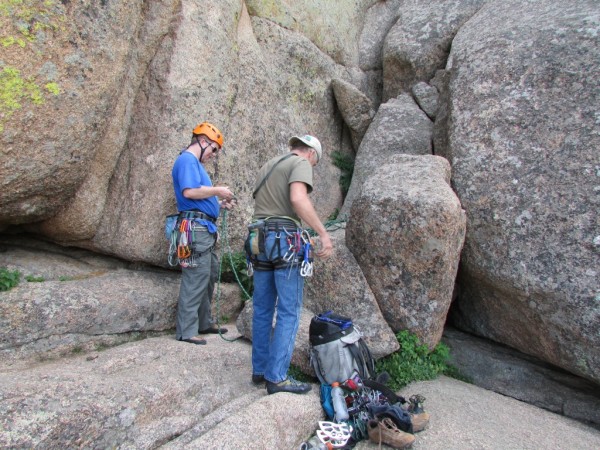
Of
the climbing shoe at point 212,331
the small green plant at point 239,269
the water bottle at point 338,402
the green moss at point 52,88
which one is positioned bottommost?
the water bottle at point 338,402

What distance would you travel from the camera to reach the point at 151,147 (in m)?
6.47

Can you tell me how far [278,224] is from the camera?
14.9ft

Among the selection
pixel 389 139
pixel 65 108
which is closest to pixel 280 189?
pixel 65 108

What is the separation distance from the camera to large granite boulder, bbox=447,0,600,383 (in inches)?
221

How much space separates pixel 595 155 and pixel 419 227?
2.62 m

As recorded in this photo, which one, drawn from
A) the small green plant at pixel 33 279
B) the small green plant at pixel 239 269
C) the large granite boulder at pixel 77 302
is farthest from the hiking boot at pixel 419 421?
the small green plant at pixel 33 279

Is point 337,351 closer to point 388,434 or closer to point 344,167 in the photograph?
point 388,434

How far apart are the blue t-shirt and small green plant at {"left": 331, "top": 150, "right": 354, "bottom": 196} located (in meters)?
4.53

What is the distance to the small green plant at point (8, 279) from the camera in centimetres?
488

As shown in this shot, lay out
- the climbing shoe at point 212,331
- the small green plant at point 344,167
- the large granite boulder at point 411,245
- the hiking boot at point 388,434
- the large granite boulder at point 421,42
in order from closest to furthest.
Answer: the hiking boot at point 388,434, the large granite boulder at point 411,245, the climbing shoe at point 212,331, the small green plant at point 344,167, the large granite boulder at point 421,42

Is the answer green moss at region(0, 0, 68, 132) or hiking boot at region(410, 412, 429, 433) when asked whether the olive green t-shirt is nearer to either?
hiking boot at region(410, 412, 429, 433)

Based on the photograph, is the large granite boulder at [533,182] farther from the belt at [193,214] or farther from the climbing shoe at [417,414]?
the belt at [193,214]

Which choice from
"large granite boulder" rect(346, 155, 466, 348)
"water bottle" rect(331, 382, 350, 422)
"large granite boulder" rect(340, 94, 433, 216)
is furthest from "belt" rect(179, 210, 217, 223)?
"large granite boulder" rect(340, 94, 433, 216)

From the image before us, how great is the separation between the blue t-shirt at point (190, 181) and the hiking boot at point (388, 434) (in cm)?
318
